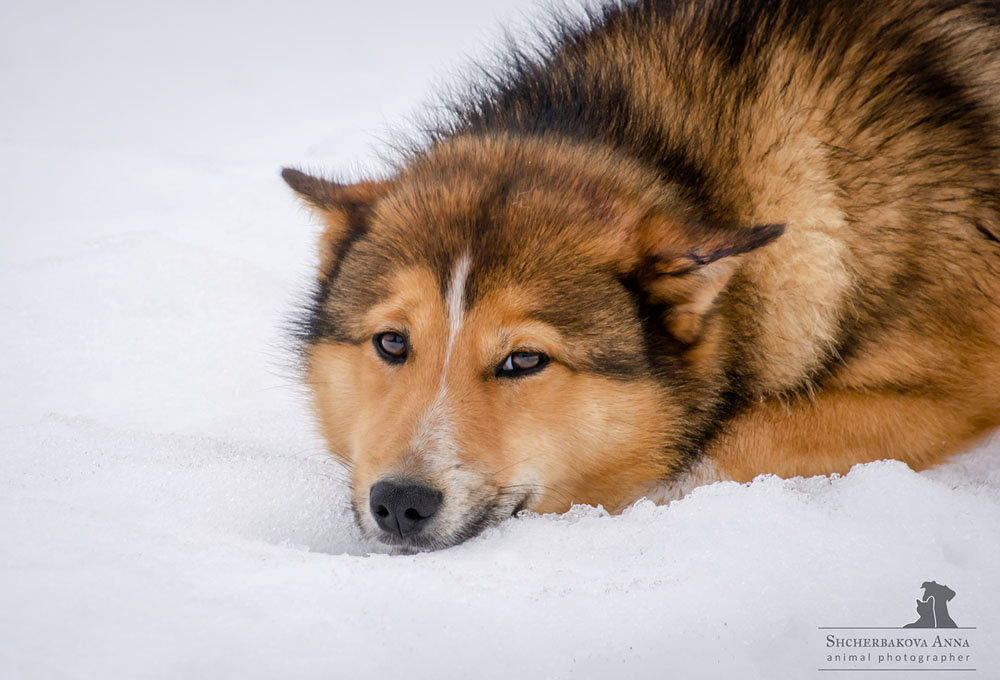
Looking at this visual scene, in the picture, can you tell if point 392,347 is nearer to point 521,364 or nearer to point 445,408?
point 445,408

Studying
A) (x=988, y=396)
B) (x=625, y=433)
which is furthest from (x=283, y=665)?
(x=988, y=396)

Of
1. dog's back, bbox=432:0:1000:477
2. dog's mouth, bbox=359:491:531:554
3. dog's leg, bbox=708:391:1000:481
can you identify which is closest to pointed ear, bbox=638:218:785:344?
dog's back, bbox=432:0:1000:477

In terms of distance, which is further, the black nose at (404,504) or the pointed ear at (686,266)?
the pointed ear at (686,266)

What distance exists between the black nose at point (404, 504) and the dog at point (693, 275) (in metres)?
0.06

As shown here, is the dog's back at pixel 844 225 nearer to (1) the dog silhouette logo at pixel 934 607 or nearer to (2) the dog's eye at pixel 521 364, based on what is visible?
(2) the dog's eye at pixel 521 364

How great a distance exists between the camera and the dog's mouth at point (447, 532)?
3119 millimetres

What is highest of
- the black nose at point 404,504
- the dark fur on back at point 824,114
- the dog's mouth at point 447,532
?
the dark fur on back at point 824,114

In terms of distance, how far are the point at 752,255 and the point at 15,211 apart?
646 cm

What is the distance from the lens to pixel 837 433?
143 inches

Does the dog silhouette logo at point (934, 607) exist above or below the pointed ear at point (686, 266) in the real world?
below

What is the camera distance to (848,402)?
12.1 feet

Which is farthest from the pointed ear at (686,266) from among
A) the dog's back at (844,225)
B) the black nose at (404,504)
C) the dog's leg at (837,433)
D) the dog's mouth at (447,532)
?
the black nose at (404,504)

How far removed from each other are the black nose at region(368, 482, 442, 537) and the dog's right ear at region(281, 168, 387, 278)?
1.32 metres

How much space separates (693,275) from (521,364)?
29.4 inches
